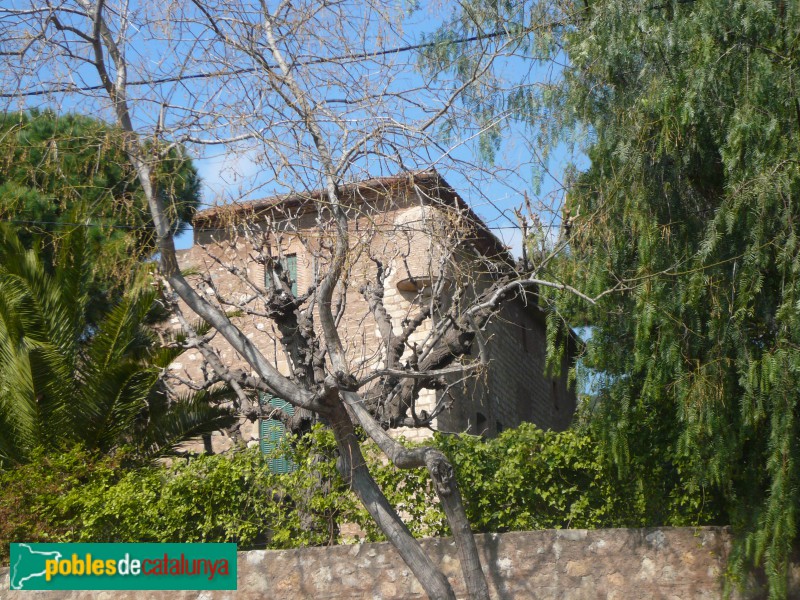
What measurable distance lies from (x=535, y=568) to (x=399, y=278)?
7309 millimetres

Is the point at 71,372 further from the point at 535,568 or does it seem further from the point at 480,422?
the point at 480,422

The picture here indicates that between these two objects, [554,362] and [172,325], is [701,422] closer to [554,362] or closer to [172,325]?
[554,362]

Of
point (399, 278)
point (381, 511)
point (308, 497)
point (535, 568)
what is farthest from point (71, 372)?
point (535, 568)

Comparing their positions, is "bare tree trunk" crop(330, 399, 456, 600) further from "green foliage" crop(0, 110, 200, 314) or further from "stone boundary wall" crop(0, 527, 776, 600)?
"green foliage" crop(0, 110, 200, 314)

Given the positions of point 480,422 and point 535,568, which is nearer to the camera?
point 535,568

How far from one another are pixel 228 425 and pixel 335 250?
5.47 metres

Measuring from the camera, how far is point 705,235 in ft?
26.7

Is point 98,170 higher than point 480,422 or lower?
higher

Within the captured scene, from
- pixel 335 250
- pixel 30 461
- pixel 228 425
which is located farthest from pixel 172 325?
pixel 335 250

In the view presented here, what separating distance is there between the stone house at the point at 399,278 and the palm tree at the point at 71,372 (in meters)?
1.31

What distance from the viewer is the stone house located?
912 centimetres

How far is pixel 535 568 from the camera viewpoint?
337 inches

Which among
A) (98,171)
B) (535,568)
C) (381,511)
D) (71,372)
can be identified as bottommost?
(535,568)

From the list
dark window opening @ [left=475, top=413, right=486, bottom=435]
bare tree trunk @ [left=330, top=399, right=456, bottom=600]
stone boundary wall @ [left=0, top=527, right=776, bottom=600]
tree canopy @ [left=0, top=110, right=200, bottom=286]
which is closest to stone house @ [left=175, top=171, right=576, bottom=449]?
dark window opening @ [left=475, top=413, right=486, bottom=435]
